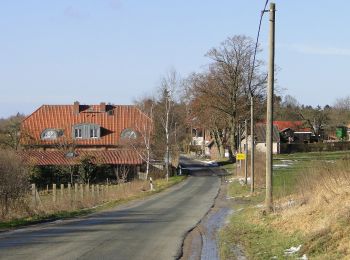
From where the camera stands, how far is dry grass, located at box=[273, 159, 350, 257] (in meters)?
10.6

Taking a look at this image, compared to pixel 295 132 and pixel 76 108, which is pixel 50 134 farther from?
pixel 295 132

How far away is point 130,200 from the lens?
127ft

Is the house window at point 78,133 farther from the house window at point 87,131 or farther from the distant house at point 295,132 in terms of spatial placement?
the distant house at point 295,132

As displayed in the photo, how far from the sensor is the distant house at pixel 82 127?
244ft

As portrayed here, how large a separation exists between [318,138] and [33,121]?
76.4 meters

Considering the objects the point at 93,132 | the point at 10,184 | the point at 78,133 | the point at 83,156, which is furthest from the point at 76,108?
the point at 10,184

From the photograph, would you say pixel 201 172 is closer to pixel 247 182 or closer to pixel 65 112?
pixel 65 112

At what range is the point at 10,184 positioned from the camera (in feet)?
81.1

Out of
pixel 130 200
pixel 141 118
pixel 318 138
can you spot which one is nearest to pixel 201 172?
pixel 141 118

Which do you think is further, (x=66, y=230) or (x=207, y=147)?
(x=207, y=147)

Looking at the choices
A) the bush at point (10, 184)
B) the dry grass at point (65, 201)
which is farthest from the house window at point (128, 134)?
the bush at point (10, 184)

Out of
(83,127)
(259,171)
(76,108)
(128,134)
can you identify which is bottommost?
(259,171)

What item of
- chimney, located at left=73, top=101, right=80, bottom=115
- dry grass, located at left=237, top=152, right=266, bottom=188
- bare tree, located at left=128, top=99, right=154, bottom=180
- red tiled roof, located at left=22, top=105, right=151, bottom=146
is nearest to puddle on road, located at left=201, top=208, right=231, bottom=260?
dry grass, located at left=237, top=152, right=266, bottom=188

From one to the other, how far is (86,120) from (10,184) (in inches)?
Result: 2163
